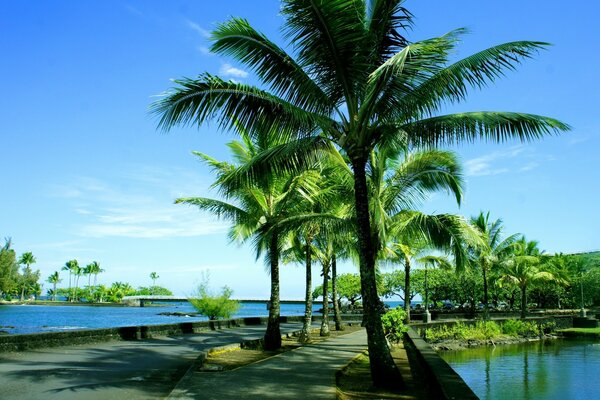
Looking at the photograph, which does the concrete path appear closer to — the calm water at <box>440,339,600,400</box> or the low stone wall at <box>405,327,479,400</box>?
the low stone wall at <box>405,327,479,400</box>

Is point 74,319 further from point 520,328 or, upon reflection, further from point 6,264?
point 520,328

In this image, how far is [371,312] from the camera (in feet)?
31.1

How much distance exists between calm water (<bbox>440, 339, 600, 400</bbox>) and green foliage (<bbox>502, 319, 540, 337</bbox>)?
2.48 metres

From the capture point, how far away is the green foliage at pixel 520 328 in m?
34.0

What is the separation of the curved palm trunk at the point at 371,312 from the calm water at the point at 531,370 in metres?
6.64

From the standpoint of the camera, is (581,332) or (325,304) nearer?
(325,304)

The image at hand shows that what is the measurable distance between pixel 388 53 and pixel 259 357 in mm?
9098

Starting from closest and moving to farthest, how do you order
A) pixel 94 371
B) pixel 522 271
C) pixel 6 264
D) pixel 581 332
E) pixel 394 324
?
1. pixel 94 371
2. pixel 394 324
3. pixel 581 332
4. pixel 522 271
5. pixel 6 264

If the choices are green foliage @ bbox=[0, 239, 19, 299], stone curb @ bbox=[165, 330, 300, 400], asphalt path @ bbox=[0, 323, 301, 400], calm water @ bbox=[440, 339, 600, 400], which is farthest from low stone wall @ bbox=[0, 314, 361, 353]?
green foliage @ bbox=[0, 239, 19, 299]

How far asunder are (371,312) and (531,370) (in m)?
14.7

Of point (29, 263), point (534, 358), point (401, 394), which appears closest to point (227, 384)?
point (401, 394)

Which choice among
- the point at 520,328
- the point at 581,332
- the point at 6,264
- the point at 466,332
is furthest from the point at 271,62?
the point at 6,264

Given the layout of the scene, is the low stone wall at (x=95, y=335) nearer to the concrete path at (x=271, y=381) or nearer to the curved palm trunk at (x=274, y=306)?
the curved palm trunk at (x=274, y=306)

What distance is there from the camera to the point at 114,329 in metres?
18.6
